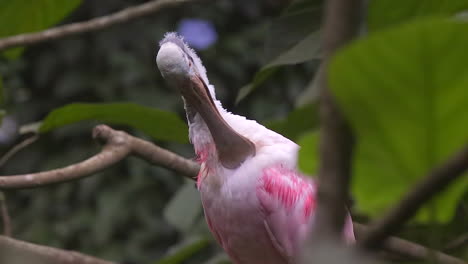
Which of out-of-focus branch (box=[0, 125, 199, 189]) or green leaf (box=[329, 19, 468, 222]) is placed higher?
green leaf (box=[329, 19, 468, 222])

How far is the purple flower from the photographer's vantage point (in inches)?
153

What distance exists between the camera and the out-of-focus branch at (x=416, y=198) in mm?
384

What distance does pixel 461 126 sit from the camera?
1.60 ft

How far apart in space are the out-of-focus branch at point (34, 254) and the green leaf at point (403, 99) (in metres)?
0.84

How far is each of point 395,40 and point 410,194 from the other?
92mm

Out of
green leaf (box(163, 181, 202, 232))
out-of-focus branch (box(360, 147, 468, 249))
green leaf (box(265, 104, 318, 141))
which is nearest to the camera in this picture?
out-of-focus branch (box(360, 147, 468, 249))

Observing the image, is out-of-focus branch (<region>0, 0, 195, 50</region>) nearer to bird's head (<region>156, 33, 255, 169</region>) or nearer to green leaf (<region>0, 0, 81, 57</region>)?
green leaf (<region>0, 0, 81, 57</region>)

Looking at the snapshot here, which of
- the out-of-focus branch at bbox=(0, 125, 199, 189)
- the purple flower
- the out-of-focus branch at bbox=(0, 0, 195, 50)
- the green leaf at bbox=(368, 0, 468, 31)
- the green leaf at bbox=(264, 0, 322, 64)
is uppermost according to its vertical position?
the green leaf at bbox=(368, 0, 468, 31)

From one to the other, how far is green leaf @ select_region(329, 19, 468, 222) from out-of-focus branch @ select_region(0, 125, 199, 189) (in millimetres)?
883

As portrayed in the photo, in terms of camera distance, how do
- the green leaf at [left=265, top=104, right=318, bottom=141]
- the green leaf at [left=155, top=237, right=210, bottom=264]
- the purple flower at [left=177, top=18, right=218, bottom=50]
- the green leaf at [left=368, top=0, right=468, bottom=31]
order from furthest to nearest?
the purple flower at [left=177, top=18, right=218, bottom=50] → the green leaf at [left=155, top=237, right=210, bottom=264] → the green leaf at [left=265, top=104, right=318, bottom=141] → the green leaf at [left=368, top=0, right=468, bottom=31]

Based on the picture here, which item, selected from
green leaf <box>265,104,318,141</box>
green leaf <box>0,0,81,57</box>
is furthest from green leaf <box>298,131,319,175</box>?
green leaf <box>0,0,81,57</box>

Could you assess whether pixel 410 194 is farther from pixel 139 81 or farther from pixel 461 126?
pixel 139 81

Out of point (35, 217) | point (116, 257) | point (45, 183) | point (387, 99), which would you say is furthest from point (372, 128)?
point (35, 217)

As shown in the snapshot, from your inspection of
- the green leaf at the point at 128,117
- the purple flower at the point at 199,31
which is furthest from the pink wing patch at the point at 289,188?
the purple flower at the point at 199,31
